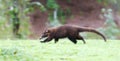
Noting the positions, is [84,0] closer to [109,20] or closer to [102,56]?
[109,20]

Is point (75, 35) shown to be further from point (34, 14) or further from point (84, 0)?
point (84, 0)

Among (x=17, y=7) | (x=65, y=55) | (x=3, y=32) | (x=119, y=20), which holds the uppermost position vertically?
(x=65, y=55)

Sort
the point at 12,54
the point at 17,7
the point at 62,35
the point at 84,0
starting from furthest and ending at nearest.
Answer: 1. the point at 84,0
2. the point at 17,7
3. the point at 62,35
4. the point at 12,54

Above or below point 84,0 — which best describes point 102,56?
above

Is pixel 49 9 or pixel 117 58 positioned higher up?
pixel 117 58

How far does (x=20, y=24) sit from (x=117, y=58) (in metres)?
14.0

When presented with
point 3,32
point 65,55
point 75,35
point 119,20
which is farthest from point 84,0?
point 65,55

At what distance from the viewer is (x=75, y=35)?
1270 centimetres

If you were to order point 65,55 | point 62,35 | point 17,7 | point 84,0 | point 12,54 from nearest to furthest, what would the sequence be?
1. point 12,54
2. point 65,55
3. point 62,35
4. point 17,7
5. point 84,0

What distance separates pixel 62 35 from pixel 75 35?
1.25ft

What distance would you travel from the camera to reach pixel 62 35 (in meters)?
12.7

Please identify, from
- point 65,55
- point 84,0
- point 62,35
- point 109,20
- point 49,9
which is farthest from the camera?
point 84,0

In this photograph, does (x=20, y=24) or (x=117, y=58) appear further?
(x=20, y=24)

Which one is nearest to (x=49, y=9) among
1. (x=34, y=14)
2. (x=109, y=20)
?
(x=34, y=14)
